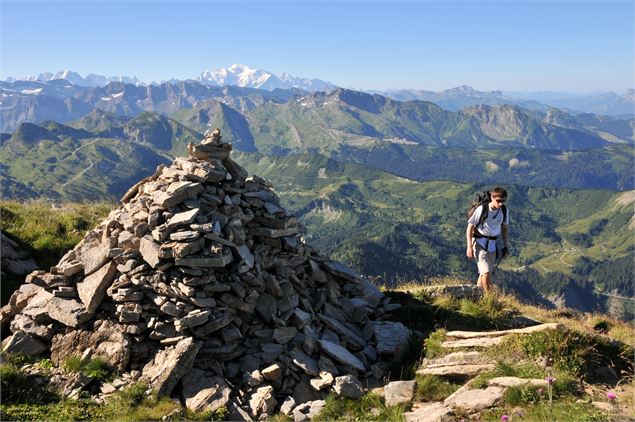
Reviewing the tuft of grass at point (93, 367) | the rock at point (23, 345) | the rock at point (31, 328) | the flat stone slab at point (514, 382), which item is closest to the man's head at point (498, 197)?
the flat stone slab at point (514, 382)

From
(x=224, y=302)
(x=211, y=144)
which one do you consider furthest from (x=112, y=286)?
(x=211, y=144)

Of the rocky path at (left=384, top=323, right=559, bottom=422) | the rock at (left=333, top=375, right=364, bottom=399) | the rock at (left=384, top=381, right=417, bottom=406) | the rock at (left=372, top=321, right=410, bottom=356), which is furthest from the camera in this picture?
the rock at (left=372, top=321, right=410, bottom=356)

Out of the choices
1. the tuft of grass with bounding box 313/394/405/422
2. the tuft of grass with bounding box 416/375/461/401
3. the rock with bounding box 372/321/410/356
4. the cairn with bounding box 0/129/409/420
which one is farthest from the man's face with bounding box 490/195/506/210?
the tuft of grass with bounding box 313/394/405/422

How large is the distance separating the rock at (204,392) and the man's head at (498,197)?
38.8ft

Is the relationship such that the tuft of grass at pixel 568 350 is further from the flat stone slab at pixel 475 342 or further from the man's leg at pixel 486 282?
the man's leg at pixel 486 282

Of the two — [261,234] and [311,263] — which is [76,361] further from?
[311,263]

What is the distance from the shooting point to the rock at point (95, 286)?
1302 cm

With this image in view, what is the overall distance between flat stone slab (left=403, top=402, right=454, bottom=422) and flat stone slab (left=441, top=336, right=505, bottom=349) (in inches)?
113

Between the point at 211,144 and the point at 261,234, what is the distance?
4274 mm

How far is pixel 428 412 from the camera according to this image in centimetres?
1045

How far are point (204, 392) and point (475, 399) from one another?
686 centimetres

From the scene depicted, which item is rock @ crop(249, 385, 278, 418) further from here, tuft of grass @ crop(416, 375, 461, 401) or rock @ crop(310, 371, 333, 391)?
tuft of grass @ crop(416, 375, 461, 401)

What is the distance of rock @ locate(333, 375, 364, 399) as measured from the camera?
1184cm

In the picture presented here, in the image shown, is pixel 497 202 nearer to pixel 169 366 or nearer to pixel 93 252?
pixel 169 366
